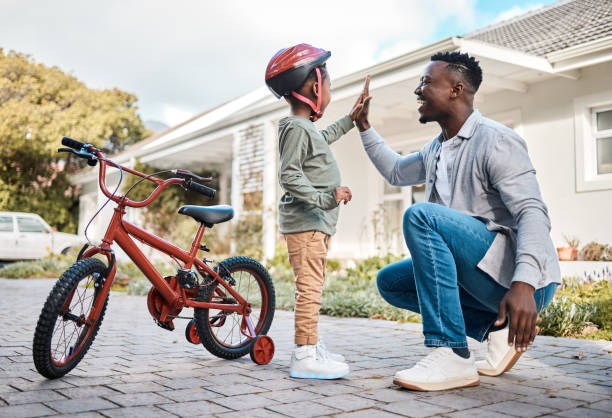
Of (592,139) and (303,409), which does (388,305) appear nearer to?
(303,409)

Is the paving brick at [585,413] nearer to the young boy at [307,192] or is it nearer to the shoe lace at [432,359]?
the shoe lace at [432,359]

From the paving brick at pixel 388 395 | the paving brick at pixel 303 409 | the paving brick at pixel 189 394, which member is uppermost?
the paving brick at pixel 388 395

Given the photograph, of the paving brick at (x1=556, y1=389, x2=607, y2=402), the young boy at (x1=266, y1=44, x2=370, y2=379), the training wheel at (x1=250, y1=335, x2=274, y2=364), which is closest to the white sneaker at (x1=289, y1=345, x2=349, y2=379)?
the young boy at (x1=266, y1=44, x2=370, y2=379)

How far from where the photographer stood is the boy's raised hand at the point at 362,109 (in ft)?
9.35

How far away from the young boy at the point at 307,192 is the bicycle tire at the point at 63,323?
3.03 ft

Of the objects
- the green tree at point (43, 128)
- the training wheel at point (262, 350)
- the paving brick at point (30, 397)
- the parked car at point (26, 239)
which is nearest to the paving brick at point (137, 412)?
the paving brick at point (30, 397)

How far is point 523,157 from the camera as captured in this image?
2293 millimetres

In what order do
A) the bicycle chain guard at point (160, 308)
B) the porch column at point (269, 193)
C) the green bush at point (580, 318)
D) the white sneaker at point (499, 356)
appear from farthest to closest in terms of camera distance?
the porch column at point (269, 193), the green bush at point (580, 318), the bicycle chain guard at point (160, 308), the white sneaker at point (499, 356)

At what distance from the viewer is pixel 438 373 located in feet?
7.47

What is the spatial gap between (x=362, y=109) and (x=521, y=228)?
1084 mm

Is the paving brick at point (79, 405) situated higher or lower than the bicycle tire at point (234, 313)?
lower

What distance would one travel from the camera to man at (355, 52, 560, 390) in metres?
2.10

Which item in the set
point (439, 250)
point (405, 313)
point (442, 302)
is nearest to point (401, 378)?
point (442, 302)

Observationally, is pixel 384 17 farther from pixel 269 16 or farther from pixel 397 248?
pixel 397 248
